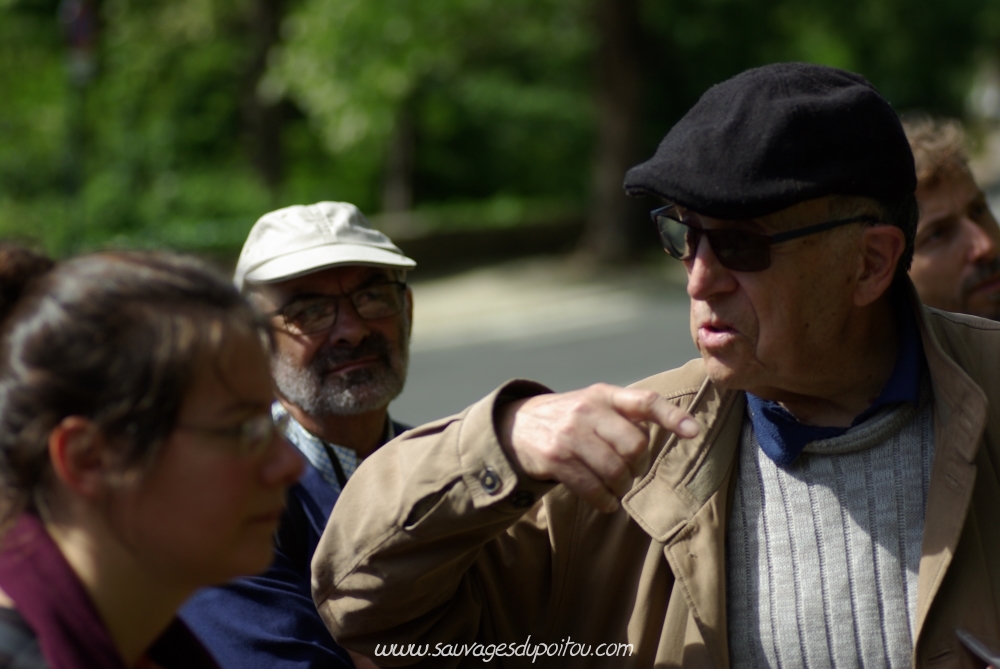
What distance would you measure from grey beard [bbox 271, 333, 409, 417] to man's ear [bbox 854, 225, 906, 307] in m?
1.35

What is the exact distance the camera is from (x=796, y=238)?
214 cm

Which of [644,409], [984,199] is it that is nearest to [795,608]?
[644,409]

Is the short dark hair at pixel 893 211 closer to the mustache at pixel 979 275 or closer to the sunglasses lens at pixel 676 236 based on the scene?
the sunglasses lens at pixel 676 236

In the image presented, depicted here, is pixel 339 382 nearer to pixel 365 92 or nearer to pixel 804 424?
pixel 804 424

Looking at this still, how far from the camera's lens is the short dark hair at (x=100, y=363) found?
1.48 metres

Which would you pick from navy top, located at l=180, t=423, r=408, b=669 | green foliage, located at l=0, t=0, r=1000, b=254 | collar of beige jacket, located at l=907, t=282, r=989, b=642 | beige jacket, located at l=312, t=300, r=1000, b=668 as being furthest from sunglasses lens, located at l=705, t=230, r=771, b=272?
green foliage, located at l=0, t=0, r=1000, b=254

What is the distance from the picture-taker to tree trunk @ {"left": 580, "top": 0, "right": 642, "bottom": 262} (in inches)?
663

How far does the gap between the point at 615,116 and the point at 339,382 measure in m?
14.6

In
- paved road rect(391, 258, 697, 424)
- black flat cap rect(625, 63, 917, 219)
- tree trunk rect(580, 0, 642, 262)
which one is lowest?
paved road rect(391, 258, 697, 424)

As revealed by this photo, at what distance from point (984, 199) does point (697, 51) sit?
15898 millimetres

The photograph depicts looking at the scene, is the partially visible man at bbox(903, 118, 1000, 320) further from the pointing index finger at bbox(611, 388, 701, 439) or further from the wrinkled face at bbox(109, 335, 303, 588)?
the wrinkled face at bbox(109, 335, 303, 588)

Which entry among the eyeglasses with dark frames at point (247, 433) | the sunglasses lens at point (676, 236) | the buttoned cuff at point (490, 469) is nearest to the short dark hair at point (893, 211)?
the sunglasses lens at point (676, 236)

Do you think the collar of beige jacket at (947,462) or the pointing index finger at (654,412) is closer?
the pointing index finger at (654,412)

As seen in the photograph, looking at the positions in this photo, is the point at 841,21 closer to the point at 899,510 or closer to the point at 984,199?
the point at 984,199
